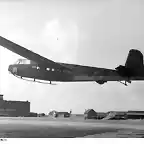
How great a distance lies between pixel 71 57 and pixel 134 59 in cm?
140

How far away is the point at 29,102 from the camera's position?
219 inches

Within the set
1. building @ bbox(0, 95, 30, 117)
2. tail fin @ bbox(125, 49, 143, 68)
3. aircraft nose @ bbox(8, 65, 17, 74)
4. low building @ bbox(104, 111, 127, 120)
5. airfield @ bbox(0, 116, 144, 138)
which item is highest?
tail fin @ bbox(125, 49, 143, 68)

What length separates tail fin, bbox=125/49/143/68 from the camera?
5383mm

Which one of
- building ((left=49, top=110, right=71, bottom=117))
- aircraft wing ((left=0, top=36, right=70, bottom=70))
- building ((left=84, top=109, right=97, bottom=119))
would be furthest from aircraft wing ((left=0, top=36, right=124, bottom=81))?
building ((left=49, top=110, right=71, bottom=117))

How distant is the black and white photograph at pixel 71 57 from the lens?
5555 millimetres

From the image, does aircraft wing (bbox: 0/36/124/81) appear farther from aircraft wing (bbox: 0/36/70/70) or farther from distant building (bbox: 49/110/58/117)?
distant building (bbox: 49/110/58/117)

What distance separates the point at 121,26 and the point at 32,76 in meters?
2.35

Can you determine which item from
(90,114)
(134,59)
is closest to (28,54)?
(90,114)

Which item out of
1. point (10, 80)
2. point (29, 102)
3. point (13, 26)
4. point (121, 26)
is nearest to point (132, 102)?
point (121, 26)

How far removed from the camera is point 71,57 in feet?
18.7

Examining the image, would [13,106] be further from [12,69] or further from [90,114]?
[90,114]

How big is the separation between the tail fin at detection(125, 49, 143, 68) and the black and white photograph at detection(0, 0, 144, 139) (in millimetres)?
29

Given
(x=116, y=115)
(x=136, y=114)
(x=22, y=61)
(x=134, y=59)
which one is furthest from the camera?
(x=22, y=61)

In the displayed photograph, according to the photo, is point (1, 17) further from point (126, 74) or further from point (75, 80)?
point (126, 74)
